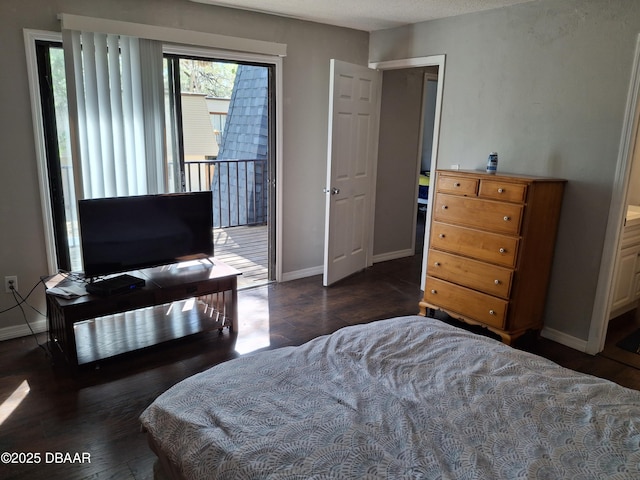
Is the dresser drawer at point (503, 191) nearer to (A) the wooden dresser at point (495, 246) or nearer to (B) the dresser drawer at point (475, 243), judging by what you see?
(A) the wooden dresser at point (495, 246)

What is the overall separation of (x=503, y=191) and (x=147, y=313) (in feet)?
9.00

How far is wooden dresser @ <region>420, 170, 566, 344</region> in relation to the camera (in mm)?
3064

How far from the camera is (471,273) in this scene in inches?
133

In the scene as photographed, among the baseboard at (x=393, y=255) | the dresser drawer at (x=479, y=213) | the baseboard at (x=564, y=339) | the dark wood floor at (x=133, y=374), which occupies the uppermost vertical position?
the dresser drawer at (x=479, y=213)

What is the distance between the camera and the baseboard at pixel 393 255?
5.32m

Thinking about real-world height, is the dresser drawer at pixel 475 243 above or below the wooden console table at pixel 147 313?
above

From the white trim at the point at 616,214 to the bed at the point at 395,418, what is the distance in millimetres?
1630

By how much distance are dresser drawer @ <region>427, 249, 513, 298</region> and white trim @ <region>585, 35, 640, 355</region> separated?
2.06 feet

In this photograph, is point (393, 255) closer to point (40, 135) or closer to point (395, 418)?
point (40, 135)

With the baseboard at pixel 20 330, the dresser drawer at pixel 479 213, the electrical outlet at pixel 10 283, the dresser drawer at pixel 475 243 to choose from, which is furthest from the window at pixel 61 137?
the dresser drawer at pixel 475 243

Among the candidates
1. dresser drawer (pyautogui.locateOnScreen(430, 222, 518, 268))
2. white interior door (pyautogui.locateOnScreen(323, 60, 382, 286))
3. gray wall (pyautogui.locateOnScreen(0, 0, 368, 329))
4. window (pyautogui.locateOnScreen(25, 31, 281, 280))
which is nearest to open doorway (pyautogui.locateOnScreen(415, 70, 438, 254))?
white interior door (pyautogui.locateOnScreen(323, 60, 382, 286))

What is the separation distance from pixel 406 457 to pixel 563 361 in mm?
2319

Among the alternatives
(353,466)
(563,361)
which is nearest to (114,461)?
(353,466)

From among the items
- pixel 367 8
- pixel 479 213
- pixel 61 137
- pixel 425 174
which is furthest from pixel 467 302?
pixel 425 174
